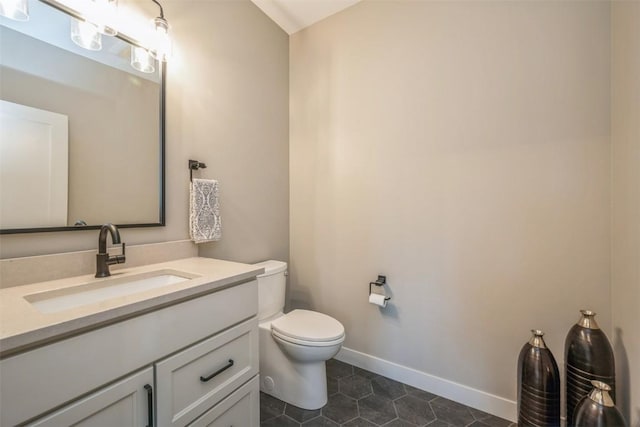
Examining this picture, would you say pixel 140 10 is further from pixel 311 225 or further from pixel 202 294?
pixel 311 225

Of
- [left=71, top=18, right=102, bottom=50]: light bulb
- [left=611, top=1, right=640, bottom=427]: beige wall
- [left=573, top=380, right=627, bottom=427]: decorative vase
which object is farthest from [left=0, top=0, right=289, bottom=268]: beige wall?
[left=611, top=1, right=640, bottom=427]: beige wall

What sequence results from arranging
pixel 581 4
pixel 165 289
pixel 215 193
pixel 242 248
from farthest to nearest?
pixel 242 248
pixel 215 193
pixel 581 4
pixel 165 289

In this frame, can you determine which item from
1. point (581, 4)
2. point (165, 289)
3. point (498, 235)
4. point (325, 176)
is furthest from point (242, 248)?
point (581, 4)

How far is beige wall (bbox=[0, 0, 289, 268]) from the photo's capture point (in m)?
1.45

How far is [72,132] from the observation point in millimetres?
1113

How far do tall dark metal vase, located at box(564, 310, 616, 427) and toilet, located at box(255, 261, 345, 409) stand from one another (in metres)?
1.03

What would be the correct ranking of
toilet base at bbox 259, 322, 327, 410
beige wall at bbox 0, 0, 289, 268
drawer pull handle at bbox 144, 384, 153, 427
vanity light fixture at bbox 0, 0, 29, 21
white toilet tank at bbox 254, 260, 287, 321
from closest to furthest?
1. drawer pull handle at bbox 144, 384, 153, 427
2. vanity light fixture at bbox 0, 0, 29, 21
3. beige wall at bbox 0, 0, 289, 268
4. toilet base at bbox 259, 322, 327, 410
5. white toilet tank at bbox 254, 260, 287, 321

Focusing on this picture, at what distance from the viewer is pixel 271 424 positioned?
1456 mm

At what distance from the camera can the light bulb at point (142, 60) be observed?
4.28ft

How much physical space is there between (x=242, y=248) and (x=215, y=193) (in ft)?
1.50

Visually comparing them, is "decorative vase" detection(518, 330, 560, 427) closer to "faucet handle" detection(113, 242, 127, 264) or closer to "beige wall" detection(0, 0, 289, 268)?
"beige wall" detection(0, 0, 289, 268)

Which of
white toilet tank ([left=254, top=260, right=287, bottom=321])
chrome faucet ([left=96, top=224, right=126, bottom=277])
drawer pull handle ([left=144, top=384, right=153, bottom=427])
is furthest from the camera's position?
white toilet tank ([left=254, top=260, right=287, bottom=321])

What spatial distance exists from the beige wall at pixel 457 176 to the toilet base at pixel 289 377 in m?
0.53

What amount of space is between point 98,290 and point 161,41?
46.1 inches
